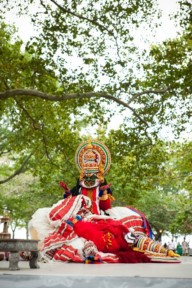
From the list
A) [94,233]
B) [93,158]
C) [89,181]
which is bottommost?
[94,233]

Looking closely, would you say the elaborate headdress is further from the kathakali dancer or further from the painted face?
the kathakali dancer

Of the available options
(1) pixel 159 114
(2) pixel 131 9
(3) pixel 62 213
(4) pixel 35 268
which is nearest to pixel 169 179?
(1) pixel 159 114

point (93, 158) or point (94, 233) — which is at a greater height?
point (93, 158)

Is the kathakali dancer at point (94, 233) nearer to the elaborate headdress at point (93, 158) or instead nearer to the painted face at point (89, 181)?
the painted face at point (89, 181)

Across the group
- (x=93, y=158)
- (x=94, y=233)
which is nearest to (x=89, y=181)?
(x=93, y=158)

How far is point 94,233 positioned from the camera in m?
7.76

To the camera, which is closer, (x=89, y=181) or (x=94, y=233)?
(x=94, y=233)

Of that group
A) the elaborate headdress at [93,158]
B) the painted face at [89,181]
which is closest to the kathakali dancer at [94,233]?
the painted face at [89,181]

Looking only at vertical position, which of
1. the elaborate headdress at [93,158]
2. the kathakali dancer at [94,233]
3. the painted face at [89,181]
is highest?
the elaborate headdress at [93,158]

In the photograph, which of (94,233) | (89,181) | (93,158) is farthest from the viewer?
(93,158)

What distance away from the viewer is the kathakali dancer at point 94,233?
7.50 m

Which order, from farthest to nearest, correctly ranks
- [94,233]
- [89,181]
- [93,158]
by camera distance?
[93,158], [89,181], [94,233]

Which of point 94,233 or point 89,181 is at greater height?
point 89,181

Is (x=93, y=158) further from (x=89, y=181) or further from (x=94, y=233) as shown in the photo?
(x=94, y=233)
